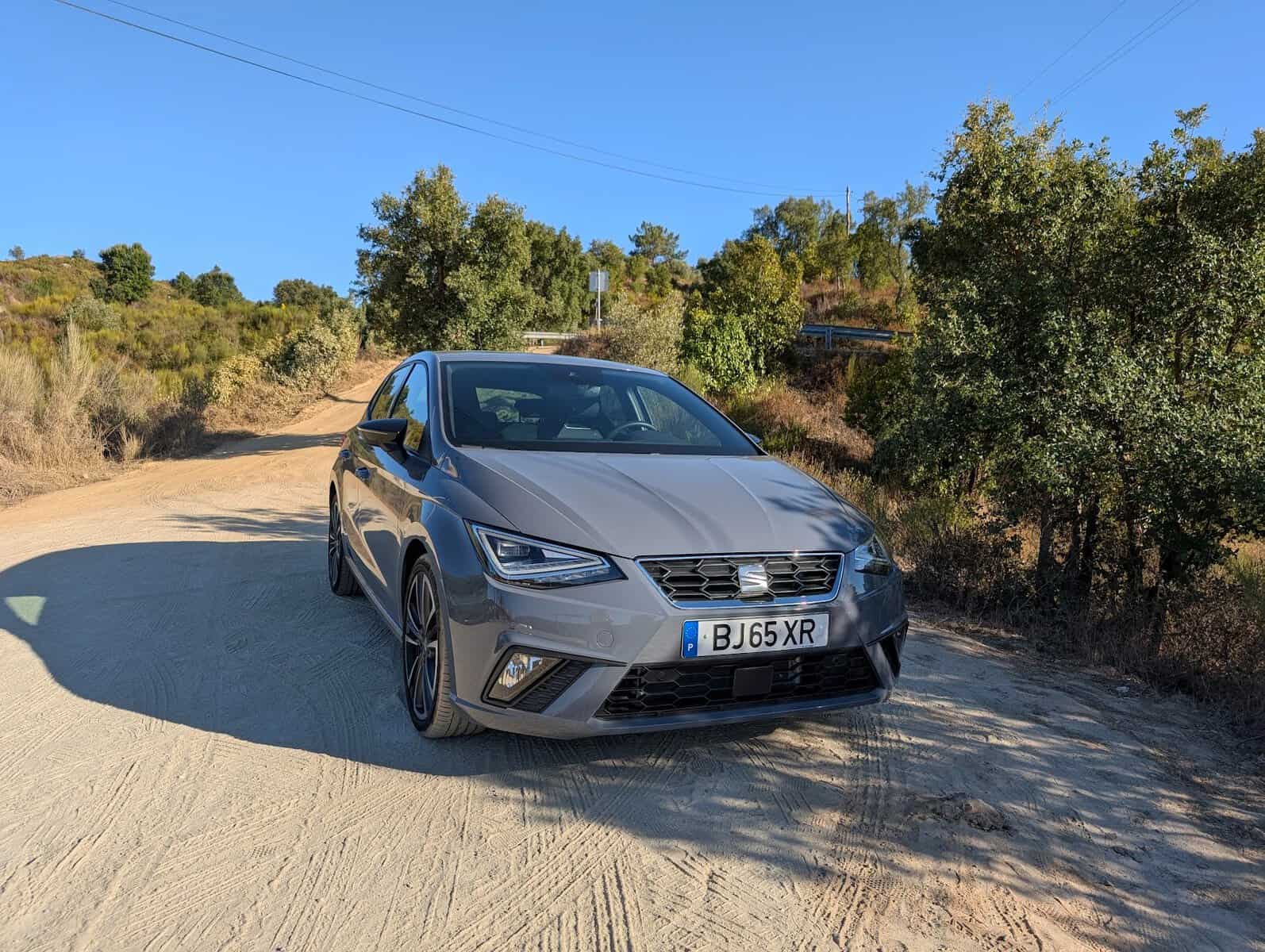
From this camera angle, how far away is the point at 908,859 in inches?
104

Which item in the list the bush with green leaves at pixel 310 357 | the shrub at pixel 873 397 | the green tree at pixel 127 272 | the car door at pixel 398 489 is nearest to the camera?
the car door at pixel 398 489

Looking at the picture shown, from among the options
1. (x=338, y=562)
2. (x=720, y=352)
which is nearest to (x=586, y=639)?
(x=338, y=562)

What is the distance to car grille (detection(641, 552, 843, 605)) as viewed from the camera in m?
2.87

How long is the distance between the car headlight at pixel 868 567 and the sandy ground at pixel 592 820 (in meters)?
0.71

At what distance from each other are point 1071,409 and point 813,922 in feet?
14.6

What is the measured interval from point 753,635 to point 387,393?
3367 mm

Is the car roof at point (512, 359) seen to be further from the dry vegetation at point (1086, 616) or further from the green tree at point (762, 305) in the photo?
the green tree at point (762, 305)

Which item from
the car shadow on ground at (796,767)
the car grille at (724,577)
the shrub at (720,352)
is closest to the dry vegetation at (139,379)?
the car shadow on ground at (796,767)

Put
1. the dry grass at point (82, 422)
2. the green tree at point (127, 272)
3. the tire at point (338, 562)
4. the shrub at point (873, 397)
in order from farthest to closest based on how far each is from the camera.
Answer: the green tree at point (127, 272)
the shrub at point (873, 397)
the dry grass at point (82, 422)
the tire at point (338, 562)

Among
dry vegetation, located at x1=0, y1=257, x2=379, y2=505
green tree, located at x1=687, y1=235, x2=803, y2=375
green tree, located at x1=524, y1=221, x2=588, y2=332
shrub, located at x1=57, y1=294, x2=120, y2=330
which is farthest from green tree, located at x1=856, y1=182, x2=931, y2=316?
shrub, located at x1=57, y1=294, x2=120, y2=330

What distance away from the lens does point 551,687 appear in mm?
2852

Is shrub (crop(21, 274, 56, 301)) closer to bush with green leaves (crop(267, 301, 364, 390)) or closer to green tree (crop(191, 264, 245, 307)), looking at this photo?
green tree (crop(191, 264, 245, 307))

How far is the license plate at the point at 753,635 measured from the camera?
2.83 metres

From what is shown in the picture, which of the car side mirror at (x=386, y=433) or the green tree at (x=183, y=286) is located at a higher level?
the green tree at (x=183, y=286)
